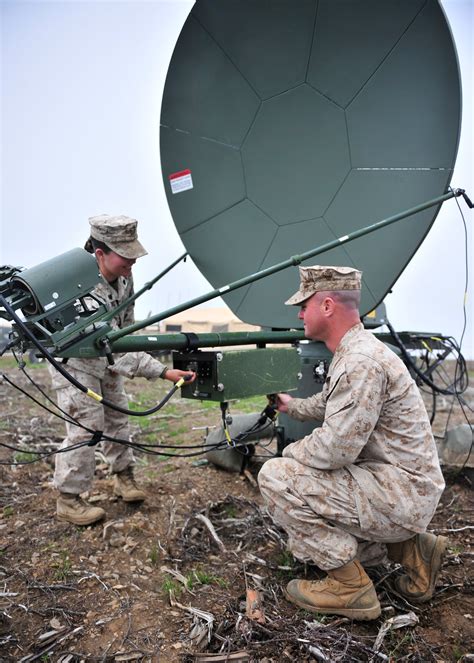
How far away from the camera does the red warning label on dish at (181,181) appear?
3.87 metres

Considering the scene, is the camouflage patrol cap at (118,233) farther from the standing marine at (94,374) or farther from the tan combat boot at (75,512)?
the tan combat boot at (75,512)

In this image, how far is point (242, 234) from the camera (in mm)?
3805

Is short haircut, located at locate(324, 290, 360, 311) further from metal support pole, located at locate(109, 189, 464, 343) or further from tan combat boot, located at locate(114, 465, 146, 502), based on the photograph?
tan combat boot, located at locate(114, 465, 146, 502)

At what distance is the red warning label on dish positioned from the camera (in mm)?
3871

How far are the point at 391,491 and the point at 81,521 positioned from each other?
1967 mm

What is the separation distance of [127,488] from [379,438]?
1971 millimetres

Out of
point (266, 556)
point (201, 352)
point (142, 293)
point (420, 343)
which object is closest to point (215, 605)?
point (266, 556)

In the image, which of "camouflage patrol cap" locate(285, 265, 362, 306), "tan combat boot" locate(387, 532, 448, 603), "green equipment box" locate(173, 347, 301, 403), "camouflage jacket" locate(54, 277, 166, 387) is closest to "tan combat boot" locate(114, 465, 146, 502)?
"camouflage jacket" locate(54, 277, 166, 387)

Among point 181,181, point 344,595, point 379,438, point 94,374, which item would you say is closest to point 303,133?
→ point 181,181

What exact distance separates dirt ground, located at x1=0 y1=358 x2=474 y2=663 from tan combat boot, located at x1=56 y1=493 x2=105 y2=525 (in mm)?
62

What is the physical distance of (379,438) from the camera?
2.32m

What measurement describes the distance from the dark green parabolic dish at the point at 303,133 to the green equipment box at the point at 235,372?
84 centimetres

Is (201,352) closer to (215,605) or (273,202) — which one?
(215,605)

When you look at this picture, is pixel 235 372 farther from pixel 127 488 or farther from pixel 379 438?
pixel 127 488
